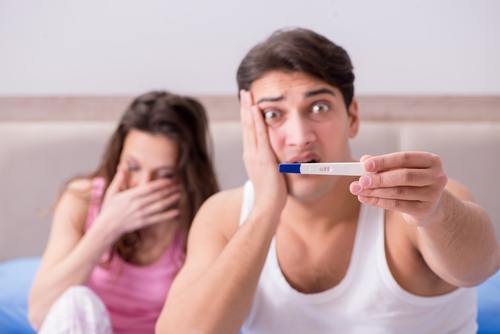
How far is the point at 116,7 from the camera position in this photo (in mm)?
755

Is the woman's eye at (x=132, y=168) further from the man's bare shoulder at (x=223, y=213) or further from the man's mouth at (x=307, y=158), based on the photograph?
the man's mouth at (x=307, y=158)

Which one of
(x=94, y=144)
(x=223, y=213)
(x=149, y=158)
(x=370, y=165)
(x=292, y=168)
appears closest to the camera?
(x=370, y=165)

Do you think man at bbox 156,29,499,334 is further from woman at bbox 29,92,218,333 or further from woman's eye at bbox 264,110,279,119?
woman at bbox 29,92,218,333

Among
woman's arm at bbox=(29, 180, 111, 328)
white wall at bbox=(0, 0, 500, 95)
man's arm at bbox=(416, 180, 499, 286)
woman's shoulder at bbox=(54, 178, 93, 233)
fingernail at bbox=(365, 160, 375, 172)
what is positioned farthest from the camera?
woman's shoulder at bbox=(54, 178, 93, 233)

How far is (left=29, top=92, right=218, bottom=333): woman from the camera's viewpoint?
2.89ft

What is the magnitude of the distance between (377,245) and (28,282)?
2.21 ft

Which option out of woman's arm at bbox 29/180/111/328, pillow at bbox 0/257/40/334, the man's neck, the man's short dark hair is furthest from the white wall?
pillow at bbox 0/257/40/334

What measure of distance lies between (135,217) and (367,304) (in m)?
0.38

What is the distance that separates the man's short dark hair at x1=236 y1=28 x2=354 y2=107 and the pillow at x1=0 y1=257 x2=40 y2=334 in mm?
617

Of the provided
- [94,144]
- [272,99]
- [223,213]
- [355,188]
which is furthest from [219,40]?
[94,144]

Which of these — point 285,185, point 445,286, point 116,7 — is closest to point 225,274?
point 285,185

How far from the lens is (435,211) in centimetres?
52

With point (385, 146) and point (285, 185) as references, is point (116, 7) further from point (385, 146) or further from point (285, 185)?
point (385, 146)

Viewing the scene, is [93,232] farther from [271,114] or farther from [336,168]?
[336,168]
